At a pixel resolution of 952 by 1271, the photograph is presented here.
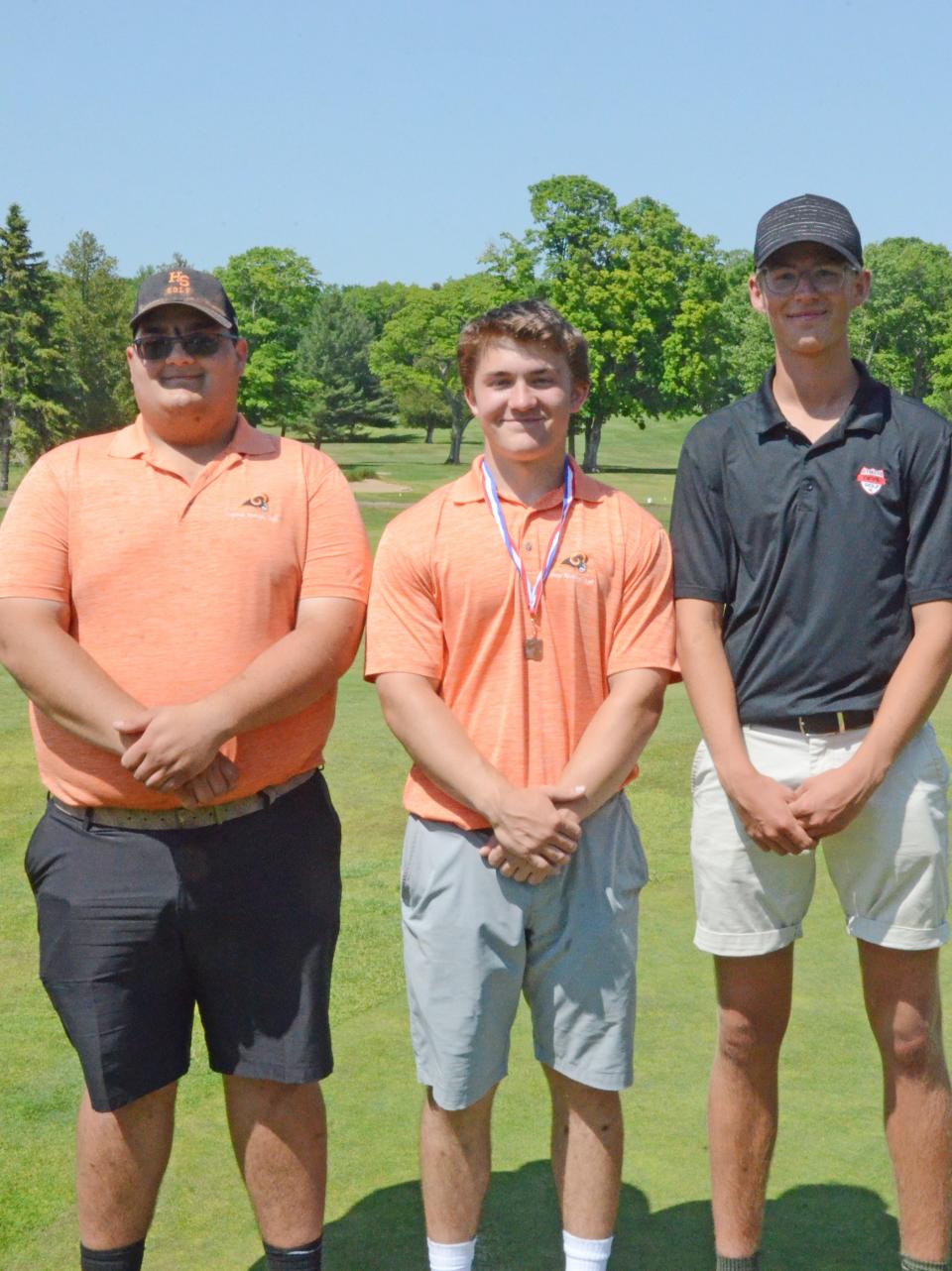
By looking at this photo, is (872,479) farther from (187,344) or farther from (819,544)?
(187,344)

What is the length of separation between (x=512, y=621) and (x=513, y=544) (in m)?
0.17

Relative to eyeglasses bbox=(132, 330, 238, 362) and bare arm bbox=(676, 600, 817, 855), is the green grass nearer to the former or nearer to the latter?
bare arm bbox=(676, 600, 817, 855)

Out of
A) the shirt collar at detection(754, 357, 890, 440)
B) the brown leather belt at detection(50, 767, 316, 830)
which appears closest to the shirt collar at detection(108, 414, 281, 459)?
the brown leather belt at detection(50, 767, 316, 830)

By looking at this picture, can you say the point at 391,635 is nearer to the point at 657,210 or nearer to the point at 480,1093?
the point at 480,1093

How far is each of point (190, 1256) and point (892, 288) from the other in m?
68.3

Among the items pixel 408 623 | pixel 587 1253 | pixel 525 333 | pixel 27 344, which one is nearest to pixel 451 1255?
pixel 587 1253

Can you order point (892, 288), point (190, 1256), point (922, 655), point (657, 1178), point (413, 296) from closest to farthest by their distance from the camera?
point (922, 655)
point (190, 1256)
point (657, 1178)
point (892, 288)
point (413, 296)

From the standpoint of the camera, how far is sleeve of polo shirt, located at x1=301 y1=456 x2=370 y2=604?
10.7 ft

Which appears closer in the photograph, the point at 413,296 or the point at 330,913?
the point at 330,913

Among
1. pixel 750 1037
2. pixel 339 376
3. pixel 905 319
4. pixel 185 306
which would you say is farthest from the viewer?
pixel 339 376

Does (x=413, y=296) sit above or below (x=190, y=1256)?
above

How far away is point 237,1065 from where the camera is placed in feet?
10.6

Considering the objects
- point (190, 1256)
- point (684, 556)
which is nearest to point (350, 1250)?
point (190, 1256)

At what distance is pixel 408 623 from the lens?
322 centimetres
